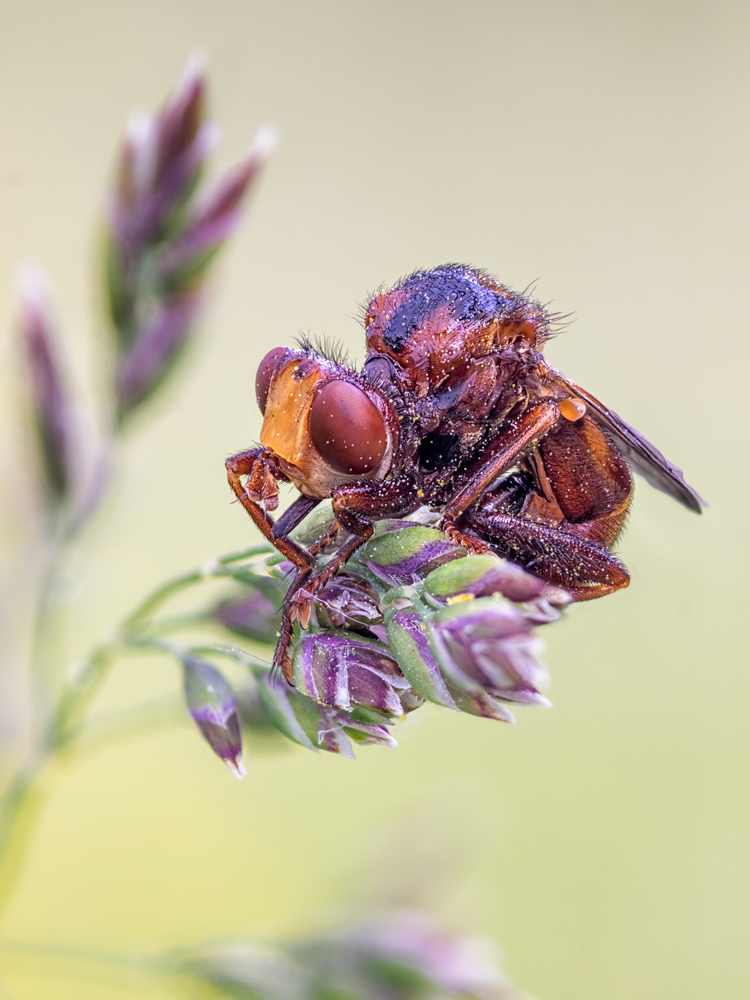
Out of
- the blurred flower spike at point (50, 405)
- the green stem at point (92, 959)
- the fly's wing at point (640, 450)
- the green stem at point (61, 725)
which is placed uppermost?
the fly's wing at point (640, 450)

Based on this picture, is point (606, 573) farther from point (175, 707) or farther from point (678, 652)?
point (678, 652)

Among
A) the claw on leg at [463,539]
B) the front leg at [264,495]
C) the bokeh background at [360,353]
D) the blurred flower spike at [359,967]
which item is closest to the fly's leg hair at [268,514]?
the front leg at [264,495]

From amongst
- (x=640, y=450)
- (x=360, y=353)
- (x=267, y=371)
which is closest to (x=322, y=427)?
(x=267, y=371)

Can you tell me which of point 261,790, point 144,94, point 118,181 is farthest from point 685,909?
point 144,94

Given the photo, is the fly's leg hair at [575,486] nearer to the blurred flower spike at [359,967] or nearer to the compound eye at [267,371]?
the compound eye at [267,371]

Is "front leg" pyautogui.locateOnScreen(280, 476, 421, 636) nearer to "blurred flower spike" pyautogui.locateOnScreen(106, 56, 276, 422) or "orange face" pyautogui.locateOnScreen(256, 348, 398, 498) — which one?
"orange face" pyautogui.locateOnScreen(256, 348, 398, 498)

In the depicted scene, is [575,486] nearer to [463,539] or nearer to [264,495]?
[463,539]
